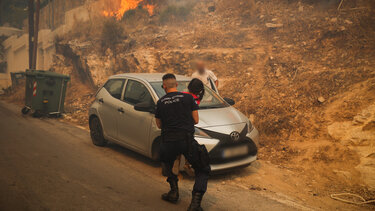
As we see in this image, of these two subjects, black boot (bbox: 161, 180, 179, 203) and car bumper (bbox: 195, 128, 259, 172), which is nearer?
black boot (bbox: 161, 180, 179, 203)

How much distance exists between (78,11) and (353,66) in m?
18.2

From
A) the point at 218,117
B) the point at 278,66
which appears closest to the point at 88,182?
the point at 218,117

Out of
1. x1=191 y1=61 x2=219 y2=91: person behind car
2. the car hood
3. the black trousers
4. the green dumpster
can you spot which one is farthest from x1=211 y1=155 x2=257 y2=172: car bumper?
the green dumpster

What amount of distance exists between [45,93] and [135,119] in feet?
23.4

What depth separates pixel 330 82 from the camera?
7.77 meters

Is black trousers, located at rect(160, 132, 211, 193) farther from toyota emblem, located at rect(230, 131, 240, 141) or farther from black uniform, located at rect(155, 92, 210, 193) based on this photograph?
toyota emblem, located at rect(230, 131, 240, 141)

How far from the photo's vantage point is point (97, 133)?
6773 mm

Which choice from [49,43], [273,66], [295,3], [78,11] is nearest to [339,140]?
[273,66]

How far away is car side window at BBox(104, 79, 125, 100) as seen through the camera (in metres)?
6.11

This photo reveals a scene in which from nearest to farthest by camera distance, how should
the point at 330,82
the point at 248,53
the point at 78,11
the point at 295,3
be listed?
the point at 330,82
the point at 248,53
the point at 295,3
the point at 78,11

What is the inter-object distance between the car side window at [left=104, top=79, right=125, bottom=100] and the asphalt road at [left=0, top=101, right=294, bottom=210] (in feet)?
4.18

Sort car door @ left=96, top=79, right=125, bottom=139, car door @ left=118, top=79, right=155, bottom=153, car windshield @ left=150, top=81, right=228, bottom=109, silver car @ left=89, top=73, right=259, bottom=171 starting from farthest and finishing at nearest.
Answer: car door @ left=96, top=79, right=125, bottom=139 → car windshield @ left=150, top=81, right=228, bottom=109 → car door @ left=118, top=79, right=155, bottom=153 → silver car @ left=89, top=73, right=259, bottom=171

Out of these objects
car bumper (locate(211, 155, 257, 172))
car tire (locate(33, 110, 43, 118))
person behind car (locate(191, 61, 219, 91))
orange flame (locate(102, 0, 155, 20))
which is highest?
orange flame (locate(102, 0, 155, 20))

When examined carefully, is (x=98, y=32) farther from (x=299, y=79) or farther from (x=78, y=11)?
(x=299, y=79)
